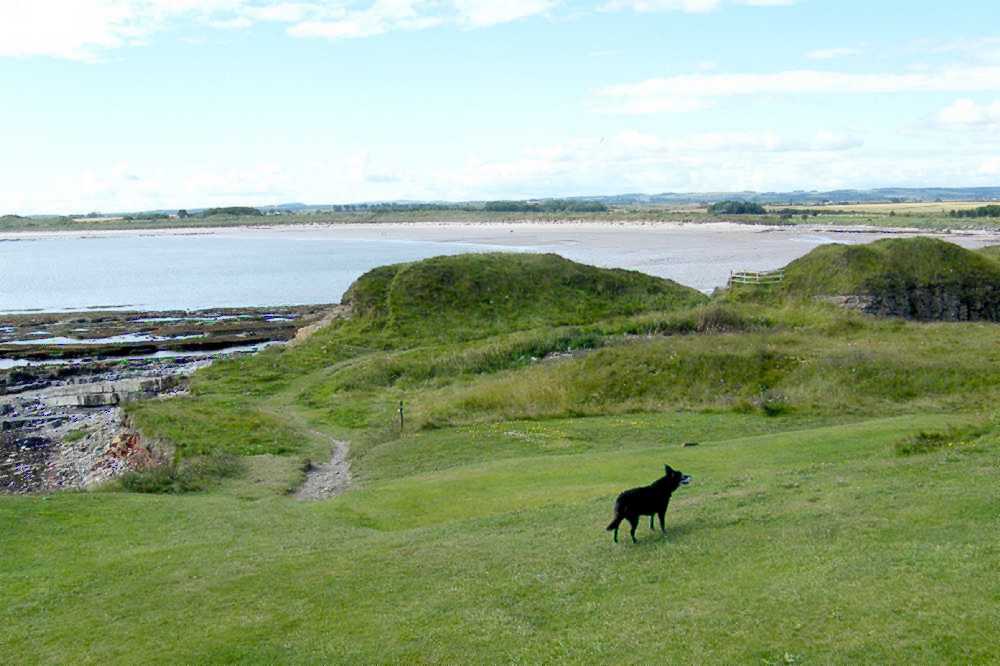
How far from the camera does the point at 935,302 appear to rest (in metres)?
65.9

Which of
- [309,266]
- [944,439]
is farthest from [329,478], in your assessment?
[309,266]

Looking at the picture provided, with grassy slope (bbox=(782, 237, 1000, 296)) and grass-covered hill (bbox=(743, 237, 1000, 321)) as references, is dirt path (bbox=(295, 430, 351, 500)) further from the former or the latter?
grassy slope (bbox=(782, 237, 1000, 296))

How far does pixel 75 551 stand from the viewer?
68.9 ft

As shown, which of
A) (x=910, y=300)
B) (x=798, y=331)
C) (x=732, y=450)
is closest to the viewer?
(x=732, y=450)

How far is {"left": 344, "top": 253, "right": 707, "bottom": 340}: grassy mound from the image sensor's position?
70.2 m

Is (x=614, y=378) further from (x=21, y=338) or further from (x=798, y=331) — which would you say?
(x=21, y=338)

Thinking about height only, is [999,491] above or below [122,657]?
above

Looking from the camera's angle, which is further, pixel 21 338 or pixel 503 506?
pixel 21 338

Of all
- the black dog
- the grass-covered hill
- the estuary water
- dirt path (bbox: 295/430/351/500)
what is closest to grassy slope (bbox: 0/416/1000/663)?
the black dog

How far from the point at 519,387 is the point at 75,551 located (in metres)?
25.6

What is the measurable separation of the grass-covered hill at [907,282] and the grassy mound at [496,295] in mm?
10301

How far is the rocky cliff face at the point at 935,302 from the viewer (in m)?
64.6

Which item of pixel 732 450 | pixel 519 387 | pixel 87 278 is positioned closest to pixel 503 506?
pixel 732 450

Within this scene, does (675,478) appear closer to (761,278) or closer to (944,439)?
(944,439)
